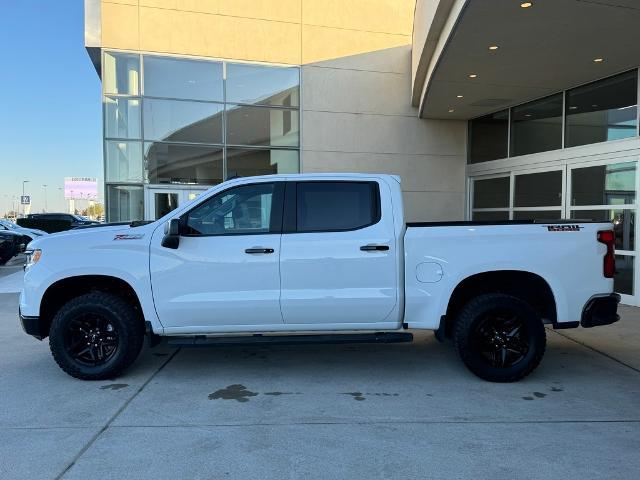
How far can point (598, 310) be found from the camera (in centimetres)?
483

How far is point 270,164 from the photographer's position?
1394cm

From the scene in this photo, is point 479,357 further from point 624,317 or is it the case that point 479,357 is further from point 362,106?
point 362,106

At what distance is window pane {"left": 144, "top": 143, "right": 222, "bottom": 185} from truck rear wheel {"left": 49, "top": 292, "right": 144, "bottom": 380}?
8900 millimetres

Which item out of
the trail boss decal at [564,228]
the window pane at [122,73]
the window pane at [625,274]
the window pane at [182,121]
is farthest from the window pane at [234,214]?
the window pane at [122,73]

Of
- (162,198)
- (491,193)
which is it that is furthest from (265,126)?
(491,193)

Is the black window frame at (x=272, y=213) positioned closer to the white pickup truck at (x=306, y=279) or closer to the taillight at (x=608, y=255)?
the white pickup truck at (x=306, y=279)

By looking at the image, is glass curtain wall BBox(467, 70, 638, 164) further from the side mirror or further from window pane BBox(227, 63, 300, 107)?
the side mirror

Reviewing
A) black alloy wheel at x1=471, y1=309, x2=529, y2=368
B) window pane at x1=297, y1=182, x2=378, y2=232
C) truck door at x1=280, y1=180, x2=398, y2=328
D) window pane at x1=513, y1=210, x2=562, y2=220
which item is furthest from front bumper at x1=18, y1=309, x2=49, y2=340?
window pane at x1=513, y1=210, x2=562, y2=220

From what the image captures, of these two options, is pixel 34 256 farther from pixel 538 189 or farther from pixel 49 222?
pixel 49 222

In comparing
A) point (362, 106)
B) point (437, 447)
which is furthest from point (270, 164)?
point (437, 447)

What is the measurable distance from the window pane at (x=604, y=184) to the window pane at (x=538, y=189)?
419mm

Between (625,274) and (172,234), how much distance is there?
8.13m

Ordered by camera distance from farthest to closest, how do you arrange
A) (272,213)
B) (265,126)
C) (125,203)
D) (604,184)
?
(265,126) < (125,203) < (604,184) < (272,213)

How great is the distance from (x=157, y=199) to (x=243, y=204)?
8987 millimetres
